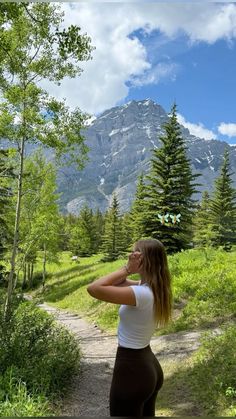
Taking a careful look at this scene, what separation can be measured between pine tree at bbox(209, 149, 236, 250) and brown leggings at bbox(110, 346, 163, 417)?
3106cm

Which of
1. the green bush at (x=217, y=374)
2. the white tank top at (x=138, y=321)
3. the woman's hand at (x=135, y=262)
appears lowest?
the green bush at (x=217, y=374)

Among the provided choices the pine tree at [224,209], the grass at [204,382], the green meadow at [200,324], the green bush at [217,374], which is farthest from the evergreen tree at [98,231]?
the green bush at [217,374]

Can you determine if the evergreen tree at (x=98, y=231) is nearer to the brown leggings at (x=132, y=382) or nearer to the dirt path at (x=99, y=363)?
the dirt path at (x=99, y=363)

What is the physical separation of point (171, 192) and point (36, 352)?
1837 centimetres

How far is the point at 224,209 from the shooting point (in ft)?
117

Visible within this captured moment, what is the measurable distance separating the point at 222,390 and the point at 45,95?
7281mm

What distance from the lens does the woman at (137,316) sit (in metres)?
2.82

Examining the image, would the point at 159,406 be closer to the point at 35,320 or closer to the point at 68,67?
the point at 35,320

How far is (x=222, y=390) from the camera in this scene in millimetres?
5996

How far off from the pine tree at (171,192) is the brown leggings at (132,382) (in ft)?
67.0

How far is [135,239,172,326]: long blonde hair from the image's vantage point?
2.99m

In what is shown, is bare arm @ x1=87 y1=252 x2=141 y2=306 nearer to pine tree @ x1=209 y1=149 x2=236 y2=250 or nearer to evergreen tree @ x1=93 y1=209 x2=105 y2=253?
pine tree @ x1=209 y1=149 x2=236 y2=250

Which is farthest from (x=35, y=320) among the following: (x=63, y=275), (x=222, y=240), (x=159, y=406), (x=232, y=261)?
(x=222, y=240)

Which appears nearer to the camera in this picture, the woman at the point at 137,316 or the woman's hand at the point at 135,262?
the woman at the point at 137,316
